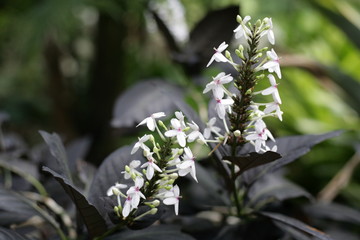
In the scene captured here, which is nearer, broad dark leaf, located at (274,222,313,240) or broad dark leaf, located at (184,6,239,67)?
broad dark leaf, located at (274,222,313,240)

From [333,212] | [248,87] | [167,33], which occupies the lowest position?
[333,212]

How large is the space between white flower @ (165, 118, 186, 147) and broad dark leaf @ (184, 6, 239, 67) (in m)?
0.57

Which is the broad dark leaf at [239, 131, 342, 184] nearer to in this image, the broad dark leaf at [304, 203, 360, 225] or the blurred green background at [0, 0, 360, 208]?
the broad dark leaf at [304, 203, 360, 225]

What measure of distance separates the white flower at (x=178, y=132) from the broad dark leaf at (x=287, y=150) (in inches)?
5.5

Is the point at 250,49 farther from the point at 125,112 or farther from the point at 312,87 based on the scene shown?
the point at 312,87

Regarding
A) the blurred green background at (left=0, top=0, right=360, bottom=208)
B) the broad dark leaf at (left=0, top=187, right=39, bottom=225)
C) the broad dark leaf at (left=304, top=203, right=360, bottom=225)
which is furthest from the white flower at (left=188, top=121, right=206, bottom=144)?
the blurred green background at (left=0, top=0, right=360, bottom=208)

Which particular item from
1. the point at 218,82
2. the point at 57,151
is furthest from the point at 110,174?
the point at 218,82

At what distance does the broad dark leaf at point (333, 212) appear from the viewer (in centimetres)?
64

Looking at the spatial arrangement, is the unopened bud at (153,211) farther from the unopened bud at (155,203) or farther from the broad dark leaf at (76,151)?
the broad dark leaf at (76,151)

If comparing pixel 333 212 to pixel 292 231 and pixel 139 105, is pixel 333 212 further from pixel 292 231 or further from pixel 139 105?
pixel 139 105

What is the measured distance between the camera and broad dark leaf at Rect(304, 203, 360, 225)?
0.64m

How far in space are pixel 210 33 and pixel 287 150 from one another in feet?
1.68

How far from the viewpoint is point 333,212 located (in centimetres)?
66

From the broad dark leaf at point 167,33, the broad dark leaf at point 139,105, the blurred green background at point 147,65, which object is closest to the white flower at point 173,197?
the broad dark leaf at point 139,105
